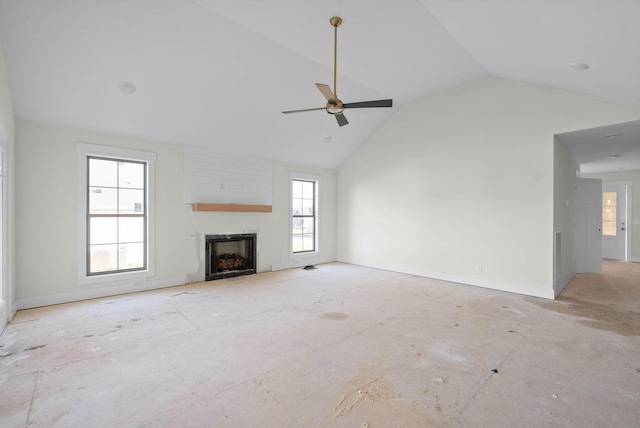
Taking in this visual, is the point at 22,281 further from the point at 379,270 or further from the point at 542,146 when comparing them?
the point at 542,146

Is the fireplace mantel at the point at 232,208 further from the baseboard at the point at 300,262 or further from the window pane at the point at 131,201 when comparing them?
the baseboard at the point at 300,262

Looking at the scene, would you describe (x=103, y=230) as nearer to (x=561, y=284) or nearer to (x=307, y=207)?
(x=307, y=207)

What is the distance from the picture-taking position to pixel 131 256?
4840mm

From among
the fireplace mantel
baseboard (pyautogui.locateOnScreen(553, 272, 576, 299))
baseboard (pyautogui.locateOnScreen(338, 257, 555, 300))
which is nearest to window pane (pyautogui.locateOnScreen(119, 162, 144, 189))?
the fireplace mantel

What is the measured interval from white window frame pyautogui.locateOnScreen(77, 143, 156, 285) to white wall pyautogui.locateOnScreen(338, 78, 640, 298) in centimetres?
435

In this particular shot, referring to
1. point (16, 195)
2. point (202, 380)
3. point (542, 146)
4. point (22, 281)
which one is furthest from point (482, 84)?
point (22, 281)

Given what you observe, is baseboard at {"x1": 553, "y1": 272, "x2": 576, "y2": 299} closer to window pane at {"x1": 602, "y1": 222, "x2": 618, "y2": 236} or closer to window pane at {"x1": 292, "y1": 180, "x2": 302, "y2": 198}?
window pane at {"x1": 602, "y1": 222, "x2": 618, "y2": 236}

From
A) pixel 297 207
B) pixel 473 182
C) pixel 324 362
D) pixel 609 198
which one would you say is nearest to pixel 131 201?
pixel 297 207

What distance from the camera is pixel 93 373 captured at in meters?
2.38

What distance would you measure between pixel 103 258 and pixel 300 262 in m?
3.75

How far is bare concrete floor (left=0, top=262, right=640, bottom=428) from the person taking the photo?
1907 millimetres

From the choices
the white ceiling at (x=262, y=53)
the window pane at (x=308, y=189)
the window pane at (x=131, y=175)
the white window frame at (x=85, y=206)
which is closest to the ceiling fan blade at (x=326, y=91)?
the white ceiling at (x=262, y=53)

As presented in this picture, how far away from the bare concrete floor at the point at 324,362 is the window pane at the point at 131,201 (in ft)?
4.48

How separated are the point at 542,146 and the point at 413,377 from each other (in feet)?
13.2
